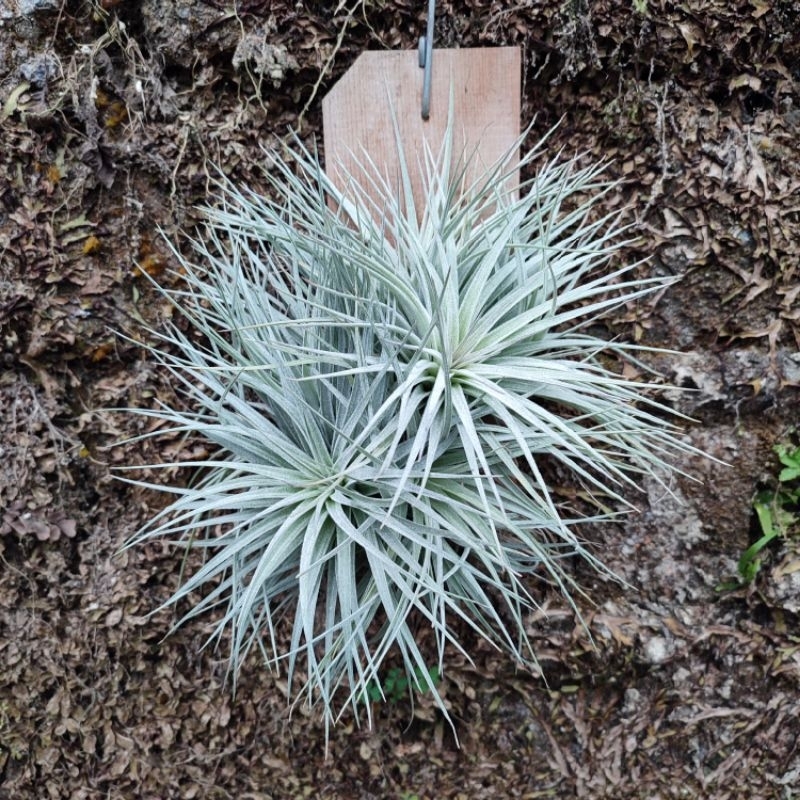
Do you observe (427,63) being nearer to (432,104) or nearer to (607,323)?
(432,104)

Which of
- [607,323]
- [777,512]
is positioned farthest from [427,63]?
[777,512]

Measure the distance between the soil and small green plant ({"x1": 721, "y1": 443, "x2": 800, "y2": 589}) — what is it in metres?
0.02

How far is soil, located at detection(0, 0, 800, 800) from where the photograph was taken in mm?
1324

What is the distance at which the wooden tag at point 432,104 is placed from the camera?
1.26 m

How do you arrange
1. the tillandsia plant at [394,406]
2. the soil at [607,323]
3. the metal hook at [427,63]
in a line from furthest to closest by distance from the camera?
1. the soil at [607,323]
2. the metal hook at [427,63]
3. the tillandsia plant at [394,406]

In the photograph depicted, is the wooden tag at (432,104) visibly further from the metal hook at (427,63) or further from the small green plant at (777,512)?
the small green plant at (777,512)

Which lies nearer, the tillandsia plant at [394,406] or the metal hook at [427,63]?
the tillandsia plant at [394,406]

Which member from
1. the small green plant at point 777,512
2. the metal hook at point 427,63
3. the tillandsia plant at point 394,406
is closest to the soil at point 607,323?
the small green plant at point 777,512

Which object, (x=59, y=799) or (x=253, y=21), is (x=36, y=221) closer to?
(x=253, y=21)

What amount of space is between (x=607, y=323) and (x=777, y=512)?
519mm

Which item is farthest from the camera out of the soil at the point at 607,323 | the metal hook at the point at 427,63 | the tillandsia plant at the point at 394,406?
the soil at the point at 607,323

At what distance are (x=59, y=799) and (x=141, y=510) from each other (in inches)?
25.6

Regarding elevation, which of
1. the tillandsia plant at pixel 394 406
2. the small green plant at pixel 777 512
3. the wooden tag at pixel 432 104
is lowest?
the small green plant at pixel 777 512

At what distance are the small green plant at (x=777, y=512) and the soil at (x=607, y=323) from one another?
0.9 inches
